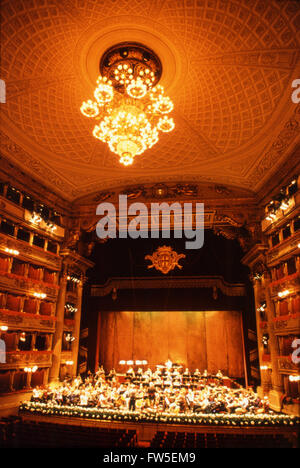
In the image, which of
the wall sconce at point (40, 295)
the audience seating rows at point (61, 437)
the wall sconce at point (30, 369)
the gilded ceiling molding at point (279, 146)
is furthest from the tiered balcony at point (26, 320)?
the gilded ceiling molding at point (279, 146)

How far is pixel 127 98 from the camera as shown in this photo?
29.5 feet

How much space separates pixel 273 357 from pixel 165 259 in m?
7.24

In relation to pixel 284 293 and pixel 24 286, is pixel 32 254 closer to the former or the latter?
pixel 24 286

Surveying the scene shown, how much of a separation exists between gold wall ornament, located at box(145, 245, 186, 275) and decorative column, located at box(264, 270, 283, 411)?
5.18m

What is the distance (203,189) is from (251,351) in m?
8.09

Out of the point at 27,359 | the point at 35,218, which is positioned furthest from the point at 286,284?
the point at 35,218

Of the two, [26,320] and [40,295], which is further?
[40,295]

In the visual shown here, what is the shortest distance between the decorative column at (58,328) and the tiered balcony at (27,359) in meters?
0.29

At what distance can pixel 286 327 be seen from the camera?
11531 mm

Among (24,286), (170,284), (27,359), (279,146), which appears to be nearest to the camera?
(279,146)

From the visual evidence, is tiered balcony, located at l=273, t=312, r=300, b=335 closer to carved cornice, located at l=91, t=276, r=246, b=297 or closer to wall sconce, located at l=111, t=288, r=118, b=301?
carved cornice, located at l=91, t=276, r=246, b=297

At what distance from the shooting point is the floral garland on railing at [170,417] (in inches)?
378

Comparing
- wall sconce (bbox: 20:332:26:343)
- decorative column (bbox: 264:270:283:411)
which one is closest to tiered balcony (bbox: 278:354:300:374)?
decorative column (bbox: 264:270:283:411)

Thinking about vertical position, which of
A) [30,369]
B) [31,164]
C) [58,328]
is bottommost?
[30,369]
